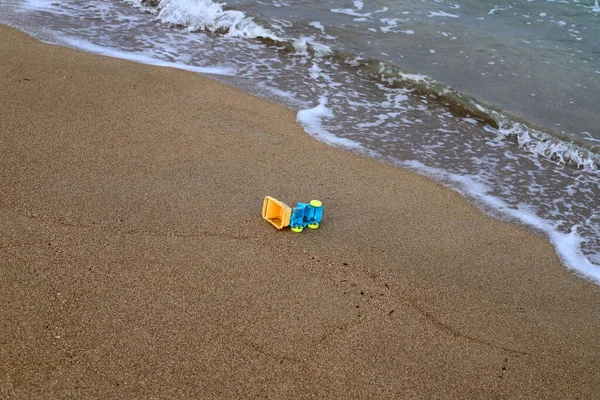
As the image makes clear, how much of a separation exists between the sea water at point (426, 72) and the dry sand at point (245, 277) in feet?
1.82

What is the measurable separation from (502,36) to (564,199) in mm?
4452

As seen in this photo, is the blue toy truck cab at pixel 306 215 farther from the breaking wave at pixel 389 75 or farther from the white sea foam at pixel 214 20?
the white sea foam at pixel 214 20

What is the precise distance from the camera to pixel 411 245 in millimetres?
3877

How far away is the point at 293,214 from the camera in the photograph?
3.70 metres

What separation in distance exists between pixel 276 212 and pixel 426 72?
13.3 feet

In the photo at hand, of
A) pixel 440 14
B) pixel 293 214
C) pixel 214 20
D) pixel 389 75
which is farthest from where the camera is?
pixel 440 14

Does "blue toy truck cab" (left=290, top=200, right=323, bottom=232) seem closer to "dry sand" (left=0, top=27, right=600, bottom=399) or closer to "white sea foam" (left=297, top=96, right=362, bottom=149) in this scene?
"dry sand" (left=0, top=27, right=600, bottom=399)

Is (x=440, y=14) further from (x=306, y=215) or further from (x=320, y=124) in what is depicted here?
(x=306, y=215)

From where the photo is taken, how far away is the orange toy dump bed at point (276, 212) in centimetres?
368

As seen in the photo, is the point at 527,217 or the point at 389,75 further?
the point at 389,75

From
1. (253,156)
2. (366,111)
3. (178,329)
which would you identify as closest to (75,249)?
(178,329)

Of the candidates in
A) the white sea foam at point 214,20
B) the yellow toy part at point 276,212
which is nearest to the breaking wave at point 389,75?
the white sea foam at point 214,20

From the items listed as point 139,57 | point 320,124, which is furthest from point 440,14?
point 139,57

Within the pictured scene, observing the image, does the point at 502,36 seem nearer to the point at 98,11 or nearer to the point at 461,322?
the point at 98,11
